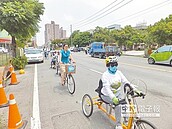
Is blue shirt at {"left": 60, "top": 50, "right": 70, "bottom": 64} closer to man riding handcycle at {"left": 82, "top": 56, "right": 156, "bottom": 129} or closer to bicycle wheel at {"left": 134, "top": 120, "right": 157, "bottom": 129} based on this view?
man riding handcycle at {"left": 82, "top": 56, "right": 156, "bottom": 129}

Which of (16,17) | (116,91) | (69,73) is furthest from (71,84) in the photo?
(16,17)

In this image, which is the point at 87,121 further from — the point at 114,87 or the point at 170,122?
the point at 170,122

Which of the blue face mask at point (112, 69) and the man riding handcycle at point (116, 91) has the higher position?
the blue face mask at point (112, 69)

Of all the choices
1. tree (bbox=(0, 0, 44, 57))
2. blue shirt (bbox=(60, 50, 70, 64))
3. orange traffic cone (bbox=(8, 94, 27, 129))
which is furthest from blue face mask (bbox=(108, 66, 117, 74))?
tree (bbox=(0, 0, 44, 57))

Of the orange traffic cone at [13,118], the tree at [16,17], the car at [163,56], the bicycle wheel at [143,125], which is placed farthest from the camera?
the car at [163,56]

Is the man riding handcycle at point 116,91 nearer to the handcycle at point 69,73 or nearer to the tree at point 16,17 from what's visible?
the handcycle at point 69,73

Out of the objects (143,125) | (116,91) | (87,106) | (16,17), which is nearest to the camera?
(143,125)

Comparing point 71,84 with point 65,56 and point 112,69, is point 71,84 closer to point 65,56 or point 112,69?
point 65,56

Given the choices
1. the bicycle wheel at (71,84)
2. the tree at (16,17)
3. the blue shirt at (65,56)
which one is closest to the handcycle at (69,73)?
the bicycle wheel at (71,84)

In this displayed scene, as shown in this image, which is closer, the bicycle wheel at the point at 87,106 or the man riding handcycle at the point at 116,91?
the man riding handcycle at the point at 116,91

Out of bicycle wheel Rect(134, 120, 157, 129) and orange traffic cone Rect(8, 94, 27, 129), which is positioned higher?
bicycle wheel Rect(134, 120, 157, 129)

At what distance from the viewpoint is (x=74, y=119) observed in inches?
164

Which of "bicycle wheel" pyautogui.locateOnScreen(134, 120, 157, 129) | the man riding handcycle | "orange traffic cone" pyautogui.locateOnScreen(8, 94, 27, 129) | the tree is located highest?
the tree

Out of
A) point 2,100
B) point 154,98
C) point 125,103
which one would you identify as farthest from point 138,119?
point 2,100
